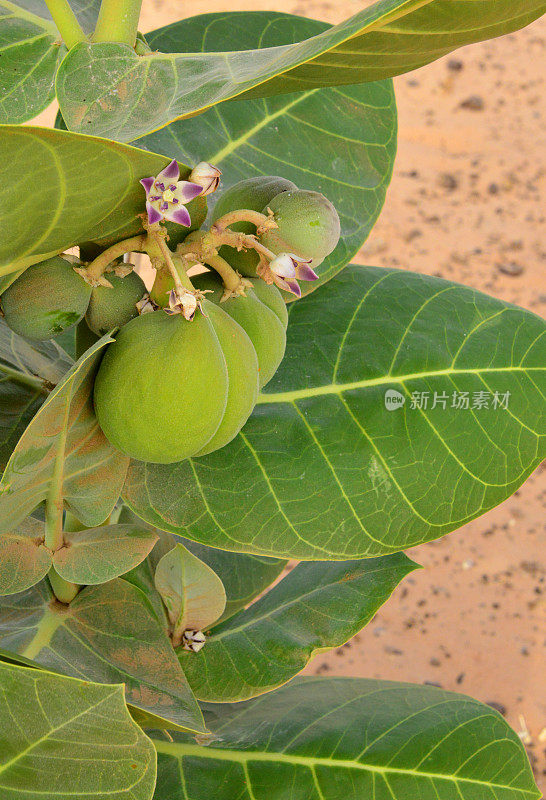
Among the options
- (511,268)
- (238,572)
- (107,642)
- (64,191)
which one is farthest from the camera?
(511,268)

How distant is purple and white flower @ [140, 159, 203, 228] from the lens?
1.53 ft

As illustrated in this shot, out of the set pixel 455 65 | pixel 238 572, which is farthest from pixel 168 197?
pixel 455 65

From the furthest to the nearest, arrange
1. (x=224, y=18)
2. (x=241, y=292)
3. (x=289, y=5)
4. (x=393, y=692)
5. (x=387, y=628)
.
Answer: (x=289, y=5) → (x=387, y=628) → (x=393, y=692) → (x=224, y=18) → (x=241, y=292)

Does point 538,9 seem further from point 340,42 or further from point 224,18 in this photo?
point 224,18

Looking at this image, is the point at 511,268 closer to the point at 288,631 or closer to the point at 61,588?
the point at 288,631

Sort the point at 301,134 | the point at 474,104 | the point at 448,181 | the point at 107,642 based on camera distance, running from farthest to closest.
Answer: the point at 474,104 < the point at 448,181 < the point at 301,134 < the point at 107,642

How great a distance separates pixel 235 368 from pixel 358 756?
515 mm

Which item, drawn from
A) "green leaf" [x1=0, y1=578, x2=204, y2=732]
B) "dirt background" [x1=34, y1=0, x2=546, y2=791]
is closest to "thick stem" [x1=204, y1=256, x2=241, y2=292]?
"green leaf" [x1=0, y1=578, x2=204, y2=732]

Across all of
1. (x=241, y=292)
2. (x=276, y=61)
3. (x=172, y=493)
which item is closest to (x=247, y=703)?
(x=172, y=493)

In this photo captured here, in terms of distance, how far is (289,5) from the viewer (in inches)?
142

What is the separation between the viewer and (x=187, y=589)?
0.84 metres

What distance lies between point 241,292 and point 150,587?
1.46 ft

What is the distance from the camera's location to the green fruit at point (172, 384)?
0.50 m

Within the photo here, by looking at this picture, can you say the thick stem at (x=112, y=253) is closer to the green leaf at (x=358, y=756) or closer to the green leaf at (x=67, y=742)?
the green leaf at (x=67, y=742)
